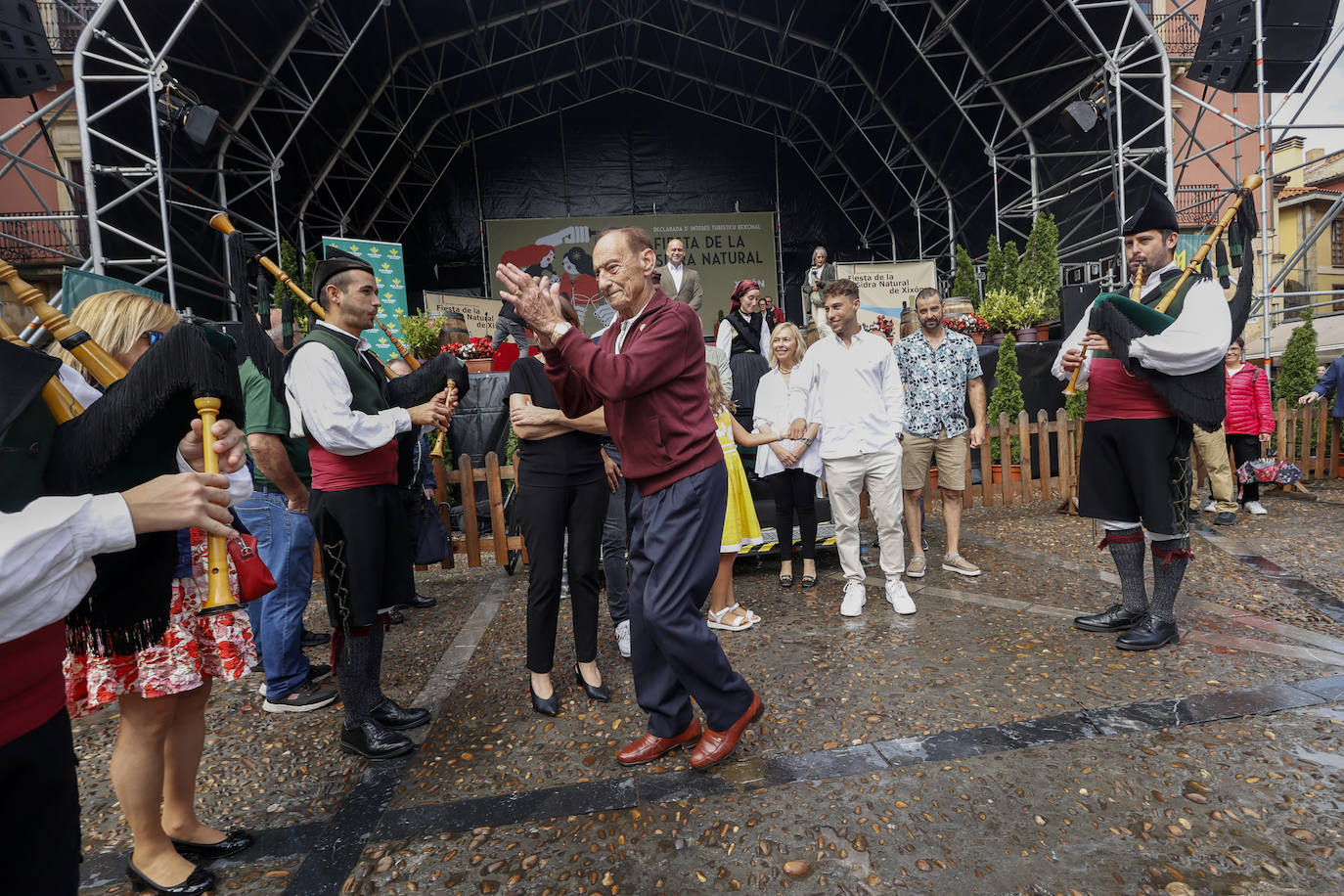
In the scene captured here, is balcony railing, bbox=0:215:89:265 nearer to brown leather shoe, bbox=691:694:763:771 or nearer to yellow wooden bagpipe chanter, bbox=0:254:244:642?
yellow wooden bagpipe chanter, bbox=0:254:244:642

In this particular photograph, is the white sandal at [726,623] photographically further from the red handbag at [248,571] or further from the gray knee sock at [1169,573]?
the red handbag at [248,571]

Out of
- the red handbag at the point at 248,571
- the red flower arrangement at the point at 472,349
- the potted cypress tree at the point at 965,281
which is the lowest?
the red handbag at the point at 248,571

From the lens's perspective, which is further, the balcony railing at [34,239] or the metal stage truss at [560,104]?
the balcony railing at [34,239]

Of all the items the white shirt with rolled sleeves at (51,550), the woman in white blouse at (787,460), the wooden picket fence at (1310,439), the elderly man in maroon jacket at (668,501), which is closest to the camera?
the white shirt with rolled sleeves at (51,550)

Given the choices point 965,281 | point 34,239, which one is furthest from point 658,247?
point 34,239

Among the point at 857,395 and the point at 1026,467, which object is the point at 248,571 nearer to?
the point at 857,395

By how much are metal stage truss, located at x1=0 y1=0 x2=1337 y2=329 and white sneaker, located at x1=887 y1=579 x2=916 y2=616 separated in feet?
27.6

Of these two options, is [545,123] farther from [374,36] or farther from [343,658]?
[343,658]

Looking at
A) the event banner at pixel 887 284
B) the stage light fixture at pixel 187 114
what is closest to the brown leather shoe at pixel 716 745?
the stage light fixture at pixel 187 114

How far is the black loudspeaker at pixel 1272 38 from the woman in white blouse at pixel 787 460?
9274 mm

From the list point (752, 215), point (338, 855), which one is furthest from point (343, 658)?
point (752, 215)

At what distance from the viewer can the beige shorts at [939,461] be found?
5.23 meters

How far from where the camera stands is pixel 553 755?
9.55ft

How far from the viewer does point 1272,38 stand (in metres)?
9.11
